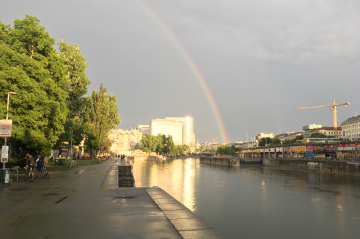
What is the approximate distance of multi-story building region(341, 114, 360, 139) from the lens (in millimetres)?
163875

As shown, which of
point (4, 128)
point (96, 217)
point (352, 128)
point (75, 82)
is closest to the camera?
point (96, 217)

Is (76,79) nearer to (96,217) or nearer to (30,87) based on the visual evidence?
(30,87)

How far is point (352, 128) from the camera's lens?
170000 millimetres

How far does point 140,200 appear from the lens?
43.6ft

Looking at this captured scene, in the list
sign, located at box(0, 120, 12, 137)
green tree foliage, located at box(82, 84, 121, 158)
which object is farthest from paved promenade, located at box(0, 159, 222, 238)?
green tree foliage, located at box(82, 84, 121, 158)

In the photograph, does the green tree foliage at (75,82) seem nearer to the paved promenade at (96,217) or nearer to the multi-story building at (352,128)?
the paved promenade at (96,217)

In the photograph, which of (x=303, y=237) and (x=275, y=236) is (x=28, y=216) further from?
(x=303, y=237)

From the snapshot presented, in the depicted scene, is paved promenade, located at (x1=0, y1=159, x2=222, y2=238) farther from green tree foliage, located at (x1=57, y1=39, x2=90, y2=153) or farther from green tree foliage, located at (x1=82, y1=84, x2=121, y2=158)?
green tree foliage, located at (x1=82, y1=84, x2=121, y2=158)

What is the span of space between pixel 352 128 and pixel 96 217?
198 meters

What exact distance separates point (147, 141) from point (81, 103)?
126228mm

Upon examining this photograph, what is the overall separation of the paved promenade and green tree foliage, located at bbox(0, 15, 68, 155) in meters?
12.5

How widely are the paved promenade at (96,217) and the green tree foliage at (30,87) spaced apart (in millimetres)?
12480

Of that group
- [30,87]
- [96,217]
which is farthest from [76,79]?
[96,217]

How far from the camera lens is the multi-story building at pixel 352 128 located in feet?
538
